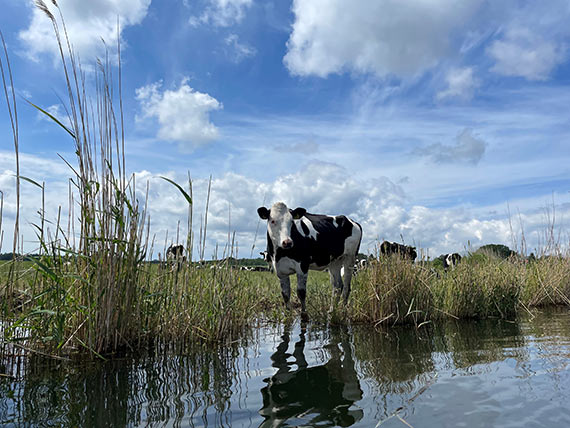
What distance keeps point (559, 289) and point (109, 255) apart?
9.79 metres

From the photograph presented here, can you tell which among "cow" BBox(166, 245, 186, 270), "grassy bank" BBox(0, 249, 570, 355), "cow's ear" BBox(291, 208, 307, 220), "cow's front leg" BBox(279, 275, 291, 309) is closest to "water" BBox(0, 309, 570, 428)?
"grassy bank" BBox(0, 249, 570, 355)

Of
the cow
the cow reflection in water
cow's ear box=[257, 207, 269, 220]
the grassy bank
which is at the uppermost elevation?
cow's ear box=[257, 207, 269, 220]

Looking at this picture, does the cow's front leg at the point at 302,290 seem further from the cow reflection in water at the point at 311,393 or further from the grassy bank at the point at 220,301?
the cow reflection in water at the point at 311,393

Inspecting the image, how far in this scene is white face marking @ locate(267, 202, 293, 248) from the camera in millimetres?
6949

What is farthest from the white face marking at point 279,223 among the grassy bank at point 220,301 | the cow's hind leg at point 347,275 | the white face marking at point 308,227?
the cow's hind leg at point 347,275

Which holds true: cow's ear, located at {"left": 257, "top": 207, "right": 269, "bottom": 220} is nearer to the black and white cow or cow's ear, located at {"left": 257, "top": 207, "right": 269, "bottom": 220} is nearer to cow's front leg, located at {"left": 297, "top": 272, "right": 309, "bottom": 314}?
the black and white cow

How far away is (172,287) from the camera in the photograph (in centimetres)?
529

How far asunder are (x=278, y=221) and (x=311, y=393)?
160 inches

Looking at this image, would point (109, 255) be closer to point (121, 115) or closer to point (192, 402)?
point (121, 115)

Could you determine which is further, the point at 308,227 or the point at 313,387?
the point at 308,227

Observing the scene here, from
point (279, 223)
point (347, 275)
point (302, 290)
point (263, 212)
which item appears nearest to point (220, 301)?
point (302, 290)

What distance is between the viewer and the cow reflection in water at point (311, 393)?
265cm

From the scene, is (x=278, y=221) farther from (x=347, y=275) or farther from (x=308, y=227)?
(x=347, y=275)

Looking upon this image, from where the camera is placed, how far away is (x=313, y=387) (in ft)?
10.9
